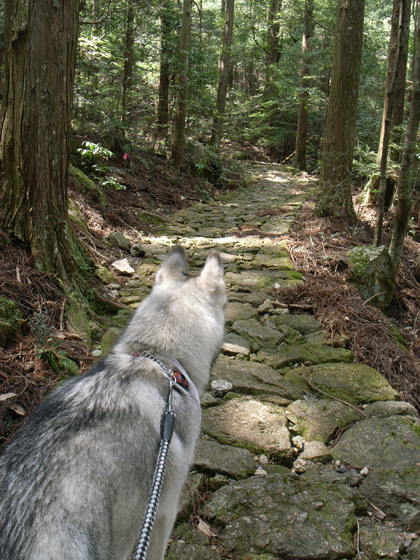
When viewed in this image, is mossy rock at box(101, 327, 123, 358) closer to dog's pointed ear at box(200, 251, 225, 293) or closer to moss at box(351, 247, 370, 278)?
dog's pointed ear at box(200, 251, 225, 293)

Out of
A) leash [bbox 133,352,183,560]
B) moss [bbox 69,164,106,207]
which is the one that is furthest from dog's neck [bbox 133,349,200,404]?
moss [bbox 69,164,106,207]

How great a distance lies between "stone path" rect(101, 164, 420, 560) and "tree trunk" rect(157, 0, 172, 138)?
10.1 metres

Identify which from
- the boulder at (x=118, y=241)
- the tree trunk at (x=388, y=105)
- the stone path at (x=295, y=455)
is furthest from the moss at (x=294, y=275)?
the boulder at (x=118, y=241)

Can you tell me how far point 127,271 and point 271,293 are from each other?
2.19 metres

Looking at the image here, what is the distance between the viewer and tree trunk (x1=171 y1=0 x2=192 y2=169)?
1221 centimetres

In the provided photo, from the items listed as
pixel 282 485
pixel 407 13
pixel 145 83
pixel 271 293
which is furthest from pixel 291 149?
pixel 282 485

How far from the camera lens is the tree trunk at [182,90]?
12214 millimetres

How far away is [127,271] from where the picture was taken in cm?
618

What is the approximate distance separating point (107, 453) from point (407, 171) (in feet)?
20.7

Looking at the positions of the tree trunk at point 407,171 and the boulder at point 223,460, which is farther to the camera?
the tree trunk at point 407,171

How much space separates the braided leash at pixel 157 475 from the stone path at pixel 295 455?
0.89 metres

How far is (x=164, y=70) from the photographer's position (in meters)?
13.5

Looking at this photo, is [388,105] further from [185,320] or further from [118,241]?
[185,320]

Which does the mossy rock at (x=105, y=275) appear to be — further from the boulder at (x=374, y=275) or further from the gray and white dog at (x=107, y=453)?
the boulder at (x=374, y=275)
